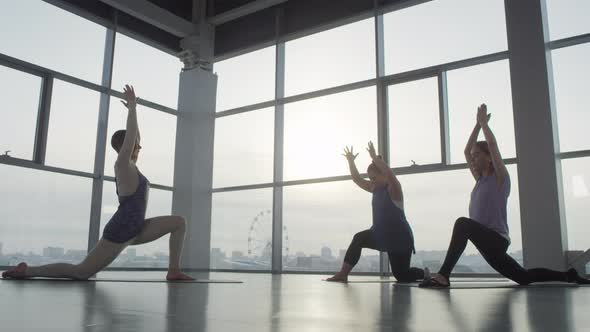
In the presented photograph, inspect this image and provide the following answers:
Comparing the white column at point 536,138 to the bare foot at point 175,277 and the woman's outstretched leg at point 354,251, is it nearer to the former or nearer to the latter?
the woman's outstretched leg at point 354,251

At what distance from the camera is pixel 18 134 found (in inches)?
234

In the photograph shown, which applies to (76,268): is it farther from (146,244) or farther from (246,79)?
(246,79)

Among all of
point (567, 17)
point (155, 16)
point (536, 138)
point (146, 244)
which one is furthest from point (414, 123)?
point (146, 244)

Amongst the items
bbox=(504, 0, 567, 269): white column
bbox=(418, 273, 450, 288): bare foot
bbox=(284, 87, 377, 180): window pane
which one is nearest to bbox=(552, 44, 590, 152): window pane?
bbox=(504, 0, 567, 269): white column

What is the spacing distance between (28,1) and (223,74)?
2.84 metres

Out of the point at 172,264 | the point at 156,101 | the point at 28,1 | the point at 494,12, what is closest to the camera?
the point at 172,264

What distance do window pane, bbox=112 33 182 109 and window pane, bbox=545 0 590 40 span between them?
5.25 meters

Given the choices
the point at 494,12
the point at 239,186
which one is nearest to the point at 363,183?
the point at 494,12

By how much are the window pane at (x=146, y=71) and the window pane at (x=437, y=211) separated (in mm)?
3939

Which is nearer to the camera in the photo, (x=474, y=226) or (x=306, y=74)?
(x=474, y=226)

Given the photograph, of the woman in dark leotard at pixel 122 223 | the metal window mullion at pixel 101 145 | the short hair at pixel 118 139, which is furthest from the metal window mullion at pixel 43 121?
the short hair at pixel 118 139

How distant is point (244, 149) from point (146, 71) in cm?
186

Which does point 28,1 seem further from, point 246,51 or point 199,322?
point 199,322

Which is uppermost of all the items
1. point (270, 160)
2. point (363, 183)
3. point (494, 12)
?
point (494, 12)
